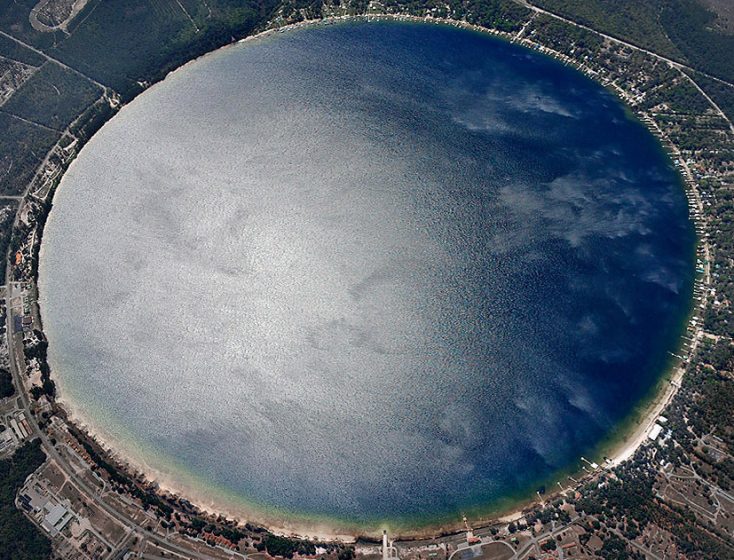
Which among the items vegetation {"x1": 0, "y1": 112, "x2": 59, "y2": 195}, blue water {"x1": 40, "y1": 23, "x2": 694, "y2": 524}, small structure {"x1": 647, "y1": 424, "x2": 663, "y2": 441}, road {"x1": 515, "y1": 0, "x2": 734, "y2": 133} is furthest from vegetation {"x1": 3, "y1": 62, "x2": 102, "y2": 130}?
small structure {"x1": 647, "y1": 424, "x2": 663, "y2": 441}

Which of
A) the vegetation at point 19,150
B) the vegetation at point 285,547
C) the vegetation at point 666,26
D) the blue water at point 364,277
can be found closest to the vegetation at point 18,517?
the blue water at point 364,277

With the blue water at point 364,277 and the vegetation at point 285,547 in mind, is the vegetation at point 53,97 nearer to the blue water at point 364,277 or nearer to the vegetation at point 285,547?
the blue water at point 364,277

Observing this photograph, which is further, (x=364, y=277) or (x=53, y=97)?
(x=53, y=97)

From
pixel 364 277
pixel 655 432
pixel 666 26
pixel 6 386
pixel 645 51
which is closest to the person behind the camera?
pixel 655 432

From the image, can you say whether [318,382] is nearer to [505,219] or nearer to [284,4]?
[505,219]

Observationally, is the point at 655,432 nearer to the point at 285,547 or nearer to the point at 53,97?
the point at 285,547

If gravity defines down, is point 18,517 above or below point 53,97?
below

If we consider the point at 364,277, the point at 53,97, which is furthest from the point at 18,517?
the point at 53,97

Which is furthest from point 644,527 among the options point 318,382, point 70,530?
point 70,530
